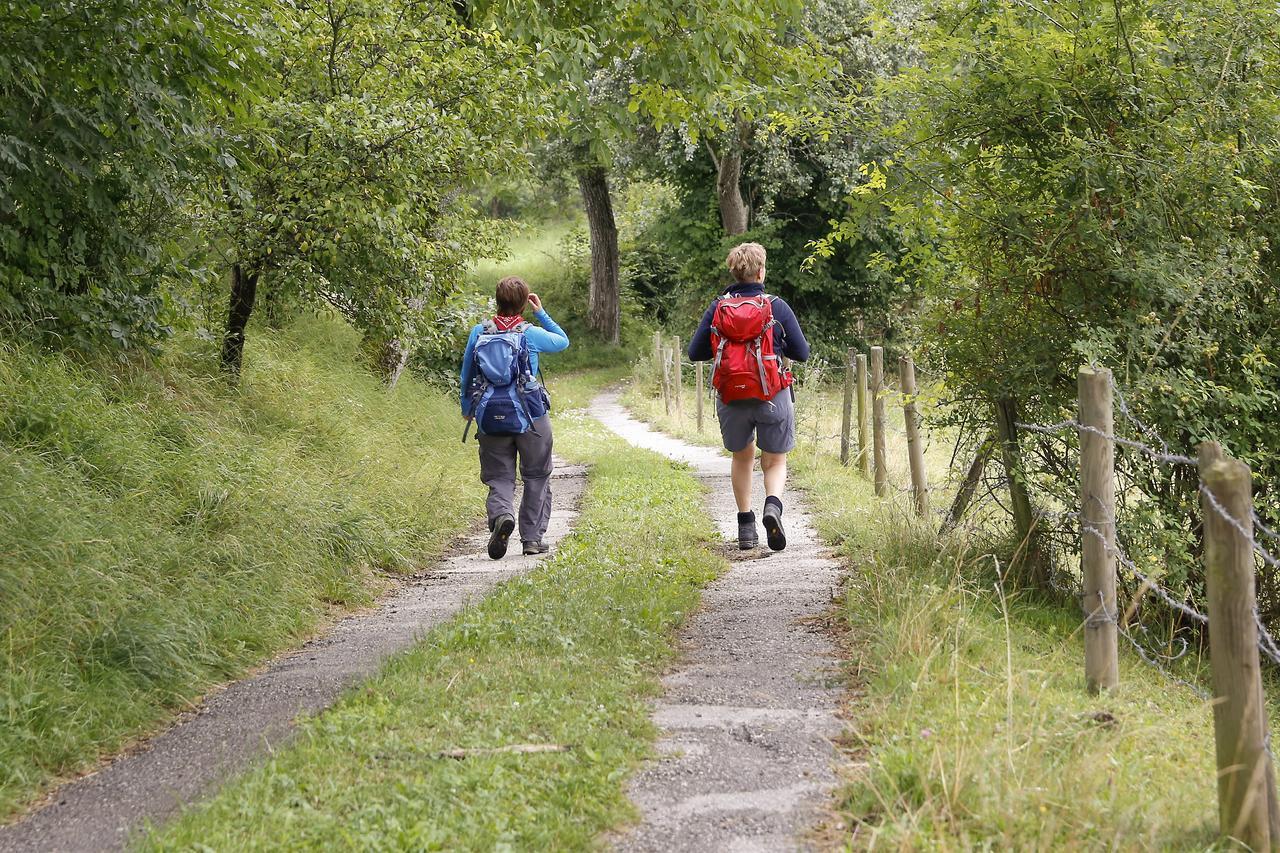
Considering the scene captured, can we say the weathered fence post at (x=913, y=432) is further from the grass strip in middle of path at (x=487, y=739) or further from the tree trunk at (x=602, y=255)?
the tree trunk at (x=602, y=255)

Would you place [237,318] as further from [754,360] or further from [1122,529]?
[1122,529]

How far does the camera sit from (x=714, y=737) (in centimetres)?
481

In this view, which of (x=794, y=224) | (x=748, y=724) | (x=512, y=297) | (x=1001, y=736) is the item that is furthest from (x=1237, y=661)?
(x=794, y=224)

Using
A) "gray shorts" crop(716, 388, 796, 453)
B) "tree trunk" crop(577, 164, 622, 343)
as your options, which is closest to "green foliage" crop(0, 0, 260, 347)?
"gray shorts" crop(716, 388, 796, 453)

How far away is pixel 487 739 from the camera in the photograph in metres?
4.67

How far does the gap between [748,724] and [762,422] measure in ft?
12.5

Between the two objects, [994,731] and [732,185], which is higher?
[732,185]

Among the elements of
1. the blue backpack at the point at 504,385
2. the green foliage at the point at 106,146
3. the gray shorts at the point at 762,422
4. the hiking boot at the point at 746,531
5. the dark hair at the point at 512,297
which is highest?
the green foliage at the point at 106,146

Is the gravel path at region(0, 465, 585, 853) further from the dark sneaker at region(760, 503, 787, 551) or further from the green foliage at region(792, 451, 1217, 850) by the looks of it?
the green foliage at region(792, 451, 1217, 850)

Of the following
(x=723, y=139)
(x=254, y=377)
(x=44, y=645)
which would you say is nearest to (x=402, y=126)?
(x=254, y=377)

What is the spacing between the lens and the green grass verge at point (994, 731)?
3.77 m

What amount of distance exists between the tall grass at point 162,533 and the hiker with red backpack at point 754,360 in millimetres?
2808

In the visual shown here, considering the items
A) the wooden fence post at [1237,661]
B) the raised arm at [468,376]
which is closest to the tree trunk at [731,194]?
the raised arm at [468,376]

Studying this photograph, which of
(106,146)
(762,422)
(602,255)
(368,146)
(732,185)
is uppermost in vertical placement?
(732,185)
